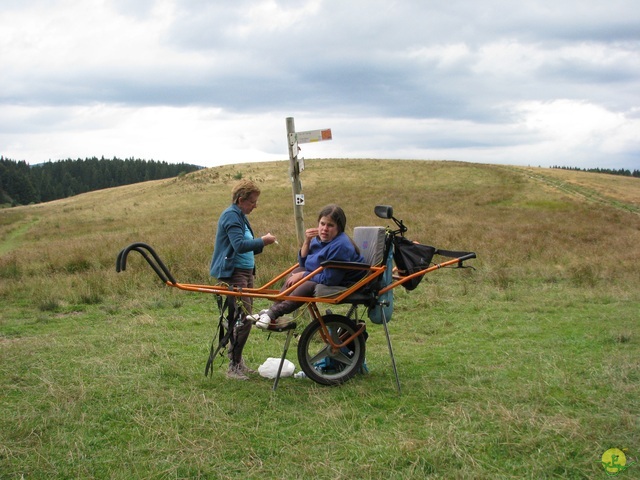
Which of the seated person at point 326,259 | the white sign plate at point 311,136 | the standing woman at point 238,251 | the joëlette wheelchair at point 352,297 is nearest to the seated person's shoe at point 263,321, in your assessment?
the seated person at point 326,259

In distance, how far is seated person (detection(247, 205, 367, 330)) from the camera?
17.3 feet

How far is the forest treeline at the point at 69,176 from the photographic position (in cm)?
8756

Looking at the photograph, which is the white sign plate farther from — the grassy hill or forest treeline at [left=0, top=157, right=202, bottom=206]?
forest treeline at [left=0, top=157, right=202, bottom=206]

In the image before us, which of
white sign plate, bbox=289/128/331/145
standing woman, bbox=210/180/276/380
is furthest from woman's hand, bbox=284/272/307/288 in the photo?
white sign plate, bbox=289/128/331/145

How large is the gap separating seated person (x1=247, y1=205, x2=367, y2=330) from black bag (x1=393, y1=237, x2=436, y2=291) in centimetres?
38

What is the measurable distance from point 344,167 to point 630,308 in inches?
2030

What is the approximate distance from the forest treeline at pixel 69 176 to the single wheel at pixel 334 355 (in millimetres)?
85459

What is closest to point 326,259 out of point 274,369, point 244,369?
point 274,369

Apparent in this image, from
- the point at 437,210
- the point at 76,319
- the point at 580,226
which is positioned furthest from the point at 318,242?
the point at 437,210

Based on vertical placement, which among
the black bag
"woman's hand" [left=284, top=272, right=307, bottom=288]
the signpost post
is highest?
the signpost post

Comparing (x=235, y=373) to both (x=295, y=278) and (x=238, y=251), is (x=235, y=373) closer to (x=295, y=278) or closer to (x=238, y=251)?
(x=295, y=278)

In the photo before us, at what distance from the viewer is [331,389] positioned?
529 centimetres

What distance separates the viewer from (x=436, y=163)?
6119 centimetres

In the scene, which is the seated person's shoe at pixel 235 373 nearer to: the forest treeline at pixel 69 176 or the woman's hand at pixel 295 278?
the woman's hand at pixel 295 278
